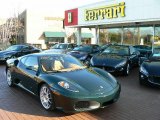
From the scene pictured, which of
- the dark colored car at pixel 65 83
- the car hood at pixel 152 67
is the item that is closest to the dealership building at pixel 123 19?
the car hood at pixel 152 67

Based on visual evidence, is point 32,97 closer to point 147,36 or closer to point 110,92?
point 110,92

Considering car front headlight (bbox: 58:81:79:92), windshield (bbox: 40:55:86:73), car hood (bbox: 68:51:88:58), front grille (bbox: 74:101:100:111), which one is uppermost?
windshield (bbox: 40:55:86:73)

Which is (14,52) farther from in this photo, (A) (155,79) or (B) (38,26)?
(B) (38,26)

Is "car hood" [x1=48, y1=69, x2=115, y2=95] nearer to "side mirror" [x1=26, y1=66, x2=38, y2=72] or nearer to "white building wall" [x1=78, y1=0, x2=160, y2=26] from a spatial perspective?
"side mirror" [x1=26, y1=66, x2=38, y2=72]

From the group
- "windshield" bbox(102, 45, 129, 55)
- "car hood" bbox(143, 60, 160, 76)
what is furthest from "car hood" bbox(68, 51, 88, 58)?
"car hood" bbox(143, 60, 160, 76)

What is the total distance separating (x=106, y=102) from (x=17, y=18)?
38878mm

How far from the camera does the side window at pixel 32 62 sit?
6566 mm

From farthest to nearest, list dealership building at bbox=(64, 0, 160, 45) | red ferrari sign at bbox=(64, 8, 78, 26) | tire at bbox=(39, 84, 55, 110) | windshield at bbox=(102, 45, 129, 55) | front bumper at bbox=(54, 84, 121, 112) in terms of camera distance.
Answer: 1. red ferrari sign at bbox=(64, 8, 78, 26)
2. dealership building at bbox=(64, 0, 160, 45)
3. windshield at bbox=(102, 45, 129, 55)
4. tire at bbox=(39, 84, 55, 110)
5. front bumper at bbox=(54, 84, 121, 112)

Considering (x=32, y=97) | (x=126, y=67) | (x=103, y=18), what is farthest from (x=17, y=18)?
(x=32, y=97)

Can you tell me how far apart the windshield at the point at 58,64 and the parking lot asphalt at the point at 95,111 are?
0.93 metres

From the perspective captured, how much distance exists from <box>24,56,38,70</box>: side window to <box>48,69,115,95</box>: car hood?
942mm

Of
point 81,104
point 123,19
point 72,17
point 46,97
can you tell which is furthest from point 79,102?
point 72,17

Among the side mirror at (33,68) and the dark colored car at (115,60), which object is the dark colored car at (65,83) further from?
the dark colored car at (115,60)

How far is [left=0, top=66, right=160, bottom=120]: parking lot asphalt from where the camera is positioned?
524 centimetres
